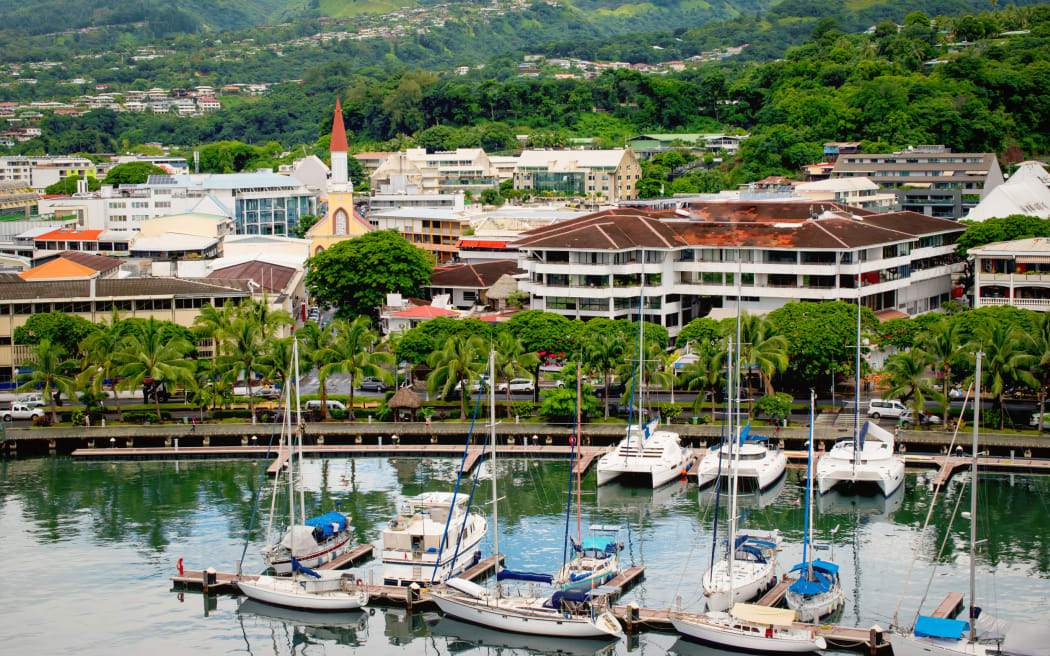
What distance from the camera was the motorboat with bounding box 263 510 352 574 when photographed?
4138 centimetres

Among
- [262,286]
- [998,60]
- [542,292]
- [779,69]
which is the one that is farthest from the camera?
[779,69]

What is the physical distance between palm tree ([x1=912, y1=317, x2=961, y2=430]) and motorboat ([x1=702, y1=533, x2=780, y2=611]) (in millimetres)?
18393

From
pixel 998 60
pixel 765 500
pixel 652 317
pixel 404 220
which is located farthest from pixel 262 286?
pixel 998 60

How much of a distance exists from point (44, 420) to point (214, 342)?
393 inches

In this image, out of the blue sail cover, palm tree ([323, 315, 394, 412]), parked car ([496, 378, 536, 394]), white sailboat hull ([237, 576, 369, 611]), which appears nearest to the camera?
white sailboat hull ([237, 576, 369, 611])

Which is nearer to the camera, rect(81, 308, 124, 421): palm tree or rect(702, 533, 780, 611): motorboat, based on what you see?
rect(702, 533, 780, 611): motorboat

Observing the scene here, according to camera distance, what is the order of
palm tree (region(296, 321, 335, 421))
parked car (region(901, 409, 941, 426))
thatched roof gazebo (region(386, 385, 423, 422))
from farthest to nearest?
1. palm tree (region(296, 321, 335, 421))
2. thatched roof gazebo (region(386, 385, 423, 422))
3. parked car (region(901, 409, 941, 426))

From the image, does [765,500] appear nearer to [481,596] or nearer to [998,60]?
[481,596]

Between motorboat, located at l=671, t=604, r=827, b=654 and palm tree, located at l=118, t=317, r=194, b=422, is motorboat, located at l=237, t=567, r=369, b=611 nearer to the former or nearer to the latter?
motorboat, located at l=671, t=604, r=827, b=654

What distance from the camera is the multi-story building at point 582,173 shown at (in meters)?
135

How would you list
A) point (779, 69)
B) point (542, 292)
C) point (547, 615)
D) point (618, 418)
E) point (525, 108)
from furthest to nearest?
point (525, 108), point (779, 69), point (542, 292), point (618, 418), point (547, 615)

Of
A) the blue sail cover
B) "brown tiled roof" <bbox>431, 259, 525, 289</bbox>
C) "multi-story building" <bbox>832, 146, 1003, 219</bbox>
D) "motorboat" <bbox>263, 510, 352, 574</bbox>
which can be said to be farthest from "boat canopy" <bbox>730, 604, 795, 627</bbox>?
"multi-story building" <bbox>832, 146, 1003, 219</bbox>

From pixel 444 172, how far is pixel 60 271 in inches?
2842

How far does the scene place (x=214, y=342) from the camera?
226 feet
